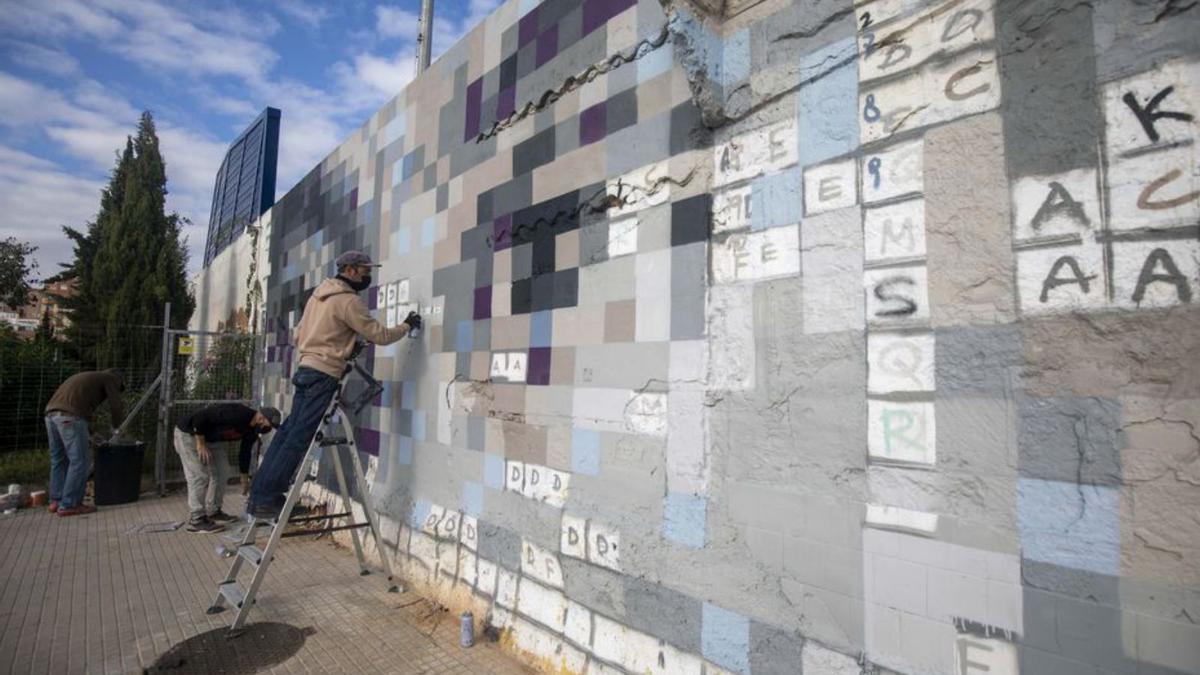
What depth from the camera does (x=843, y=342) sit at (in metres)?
2.10

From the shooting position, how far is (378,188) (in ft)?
17.8

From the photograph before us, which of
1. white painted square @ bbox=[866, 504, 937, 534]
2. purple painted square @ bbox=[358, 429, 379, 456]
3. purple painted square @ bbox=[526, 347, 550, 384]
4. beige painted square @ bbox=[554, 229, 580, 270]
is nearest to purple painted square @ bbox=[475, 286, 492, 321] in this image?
purple painted square @ bbox=[526, 347, 550, 384]

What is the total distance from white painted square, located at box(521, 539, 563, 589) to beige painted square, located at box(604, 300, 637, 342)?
47.1 inches

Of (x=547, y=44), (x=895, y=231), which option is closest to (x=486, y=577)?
(x=895, y=231)

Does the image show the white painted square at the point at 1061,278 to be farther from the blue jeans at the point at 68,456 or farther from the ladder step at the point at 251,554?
the blue jeans at the point at 68,456

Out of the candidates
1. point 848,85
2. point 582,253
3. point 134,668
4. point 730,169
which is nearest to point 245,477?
point 134,668

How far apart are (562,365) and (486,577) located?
4.67 feet

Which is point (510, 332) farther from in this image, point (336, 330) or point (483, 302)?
point (336, 330)

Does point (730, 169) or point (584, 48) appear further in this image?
point (584, 48)

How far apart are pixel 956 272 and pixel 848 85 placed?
777mm

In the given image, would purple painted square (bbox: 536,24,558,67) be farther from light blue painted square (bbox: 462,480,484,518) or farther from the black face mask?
light blue painted square (bbox: 462,480,484,518)

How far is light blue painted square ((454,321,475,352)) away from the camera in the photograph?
13.3 ft

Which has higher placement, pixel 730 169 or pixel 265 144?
pixel 265 144

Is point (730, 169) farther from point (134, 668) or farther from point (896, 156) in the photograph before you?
point (134, 668)
